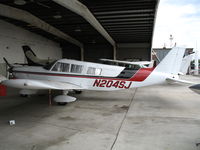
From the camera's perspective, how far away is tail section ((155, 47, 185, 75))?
23.3ft

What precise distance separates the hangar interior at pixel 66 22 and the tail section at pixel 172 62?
11.5 feet

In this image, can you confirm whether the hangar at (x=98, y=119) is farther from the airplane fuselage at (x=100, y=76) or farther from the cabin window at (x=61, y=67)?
the cabin window at (x=61, y=67)

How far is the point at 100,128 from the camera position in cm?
416

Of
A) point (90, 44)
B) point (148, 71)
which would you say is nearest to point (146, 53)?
point (90, 44)

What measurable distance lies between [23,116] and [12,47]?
1151 centimetres

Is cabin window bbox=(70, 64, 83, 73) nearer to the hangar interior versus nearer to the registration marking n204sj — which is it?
the registration marking n204sj

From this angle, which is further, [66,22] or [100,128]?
[66,22]

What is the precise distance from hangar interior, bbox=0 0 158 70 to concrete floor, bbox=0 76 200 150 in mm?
5175

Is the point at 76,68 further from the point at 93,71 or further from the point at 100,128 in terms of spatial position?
the point at 100,128

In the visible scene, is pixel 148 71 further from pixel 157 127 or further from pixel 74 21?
pixel 74 21

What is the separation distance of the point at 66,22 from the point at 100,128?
1123 cm

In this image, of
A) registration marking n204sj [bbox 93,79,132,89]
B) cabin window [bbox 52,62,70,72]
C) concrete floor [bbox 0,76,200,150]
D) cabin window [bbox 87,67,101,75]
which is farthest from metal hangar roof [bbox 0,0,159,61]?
concrete floor [bbox 0,76,200,150]

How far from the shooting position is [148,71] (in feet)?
23.7

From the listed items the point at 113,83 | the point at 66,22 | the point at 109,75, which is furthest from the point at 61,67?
the point at 66,22
